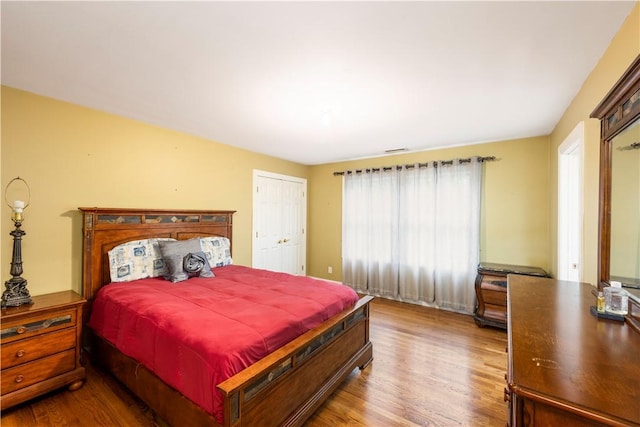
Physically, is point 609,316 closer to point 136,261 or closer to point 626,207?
point 626,207

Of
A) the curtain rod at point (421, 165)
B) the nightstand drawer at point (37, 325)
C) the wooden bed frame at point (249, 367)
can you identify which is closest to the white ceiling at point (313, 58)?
the curtain rod at point (421, 165)

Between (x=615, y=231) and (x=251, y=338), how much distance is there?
6.66ft

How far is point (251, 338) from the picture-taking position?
1.51 metres

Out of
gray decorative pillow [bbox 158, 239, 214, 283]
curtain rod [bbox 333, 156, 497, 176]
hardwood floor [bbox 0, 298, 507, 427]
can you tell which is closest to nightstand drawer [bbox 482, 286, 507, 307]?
hardwood floor [bbox 0, 298, 507, 427]

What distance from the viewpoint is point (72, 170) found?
249 cm

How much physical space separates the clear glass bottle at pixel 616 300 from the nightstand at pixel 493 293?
199 cm

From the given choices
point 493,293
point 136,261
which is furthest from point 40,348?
point 493,293

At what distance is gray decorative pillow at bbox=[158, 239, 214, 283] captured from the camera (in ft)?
8.79

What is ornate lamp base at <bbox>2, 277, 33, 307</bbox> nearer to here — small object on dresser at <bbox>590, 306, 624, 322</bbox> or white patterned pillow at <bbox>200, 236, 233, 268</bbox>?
white patterned pillow at <bbox>200, 236, 233, 268</bbox>

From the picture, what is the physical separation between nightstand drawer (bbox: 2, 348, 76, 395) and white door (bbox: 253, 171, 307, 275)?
2.37 metres

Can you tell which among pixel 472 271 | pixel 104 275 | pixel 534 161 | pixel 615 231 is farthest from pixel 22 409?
pixel 534 161

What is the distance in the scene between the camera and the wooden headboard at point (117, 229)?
2.48 meters

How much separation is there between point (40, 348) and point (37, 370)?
15 cm

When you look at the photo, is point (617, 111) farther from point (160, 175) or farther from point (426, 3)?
point (160, 175)
